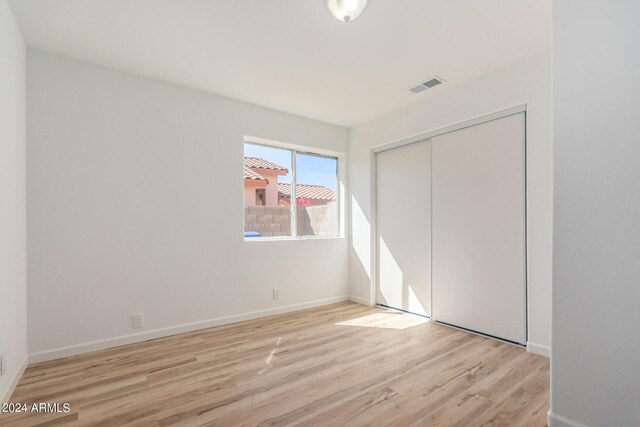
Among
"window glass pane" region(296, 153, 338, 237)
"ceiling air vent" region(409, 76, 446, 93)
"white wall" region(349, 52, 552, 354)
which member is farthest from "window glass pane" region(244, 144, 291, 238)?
"ceiling air vent" region(409, 76, 446, 93)

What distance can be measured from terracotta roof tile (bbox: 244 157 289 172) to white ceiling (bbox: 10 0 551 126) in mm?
900

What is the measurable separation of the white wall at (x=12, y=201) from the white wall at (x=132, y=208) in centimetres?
15

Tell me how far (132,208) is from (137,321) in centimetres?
110

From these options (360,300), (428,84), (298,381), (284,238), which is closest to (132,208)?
(284,238)

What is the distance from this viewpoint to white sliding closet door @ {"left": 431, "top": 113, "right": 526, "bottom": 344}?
297 centimetres

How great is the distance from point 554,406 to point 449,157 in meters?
2.45

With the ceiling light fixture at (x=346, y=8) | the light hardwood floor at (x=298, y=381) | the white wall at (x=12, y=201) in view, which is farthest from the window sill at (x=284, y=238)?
the ceiling light fixture at (x=346, y=8)

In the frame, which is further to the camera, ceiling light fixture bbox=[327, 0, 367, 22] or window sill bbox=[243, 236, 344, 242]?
window sill bbox=[243, 236, 344, 242]

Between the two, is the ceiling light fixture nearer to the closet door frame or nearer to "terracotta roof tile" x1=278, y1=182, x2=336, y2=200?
the closet door frame

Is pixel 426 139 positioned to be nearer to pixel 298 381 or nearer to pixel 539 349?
pixel 539 349

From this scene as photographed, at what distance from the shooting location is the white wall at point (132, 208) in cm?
270

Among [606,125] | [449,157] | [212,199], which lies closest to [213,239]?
[212,199]

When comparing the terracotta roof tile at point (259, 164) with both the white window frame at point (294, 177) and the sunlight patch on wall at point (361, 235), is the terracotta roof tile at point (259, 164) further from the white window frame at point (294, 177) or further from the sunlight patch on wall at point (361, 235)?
the sunlight patch on wall at point (361, 235)

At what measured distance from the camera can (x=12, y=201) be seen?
2.25 meters
